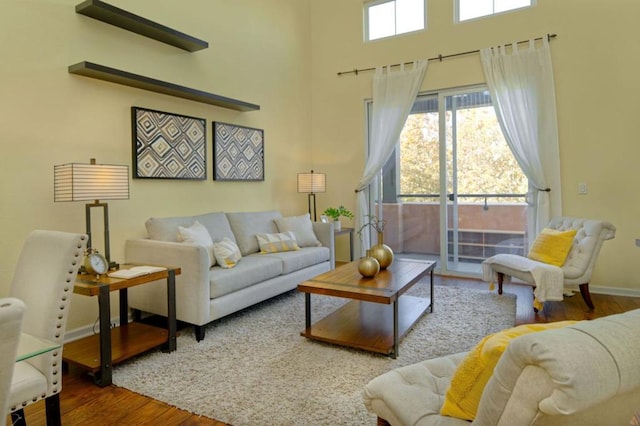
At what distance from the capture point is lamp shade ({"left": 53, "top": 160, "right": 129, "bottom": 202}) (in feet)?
8.50

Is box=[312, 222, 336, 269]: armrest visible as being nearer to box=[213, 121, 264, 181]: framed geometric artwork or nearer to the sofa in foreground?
box=[213, 121, 264, 181]: framed geometric artwork

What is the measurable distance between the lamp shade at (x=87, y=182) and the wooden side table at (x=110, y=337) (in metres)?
0.55

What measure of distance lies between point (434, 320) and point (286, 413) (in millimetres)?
1754

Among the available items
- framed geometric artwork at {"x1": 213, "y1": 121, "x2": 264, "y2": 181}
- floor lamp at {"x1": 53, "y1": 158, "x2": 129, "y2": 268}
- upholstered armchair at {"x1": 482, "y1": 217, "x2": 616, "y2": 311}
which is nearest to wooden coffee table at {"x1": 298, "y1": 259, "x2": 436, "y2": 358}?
upholstered armchair at {"x1": 482, "y1": 217, "x2": 616, "y2": 311}

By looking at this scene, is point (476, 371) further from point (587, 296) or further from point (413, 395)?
point (587, 296)

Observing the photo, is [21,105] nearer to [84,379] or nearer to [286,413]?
[84,379]

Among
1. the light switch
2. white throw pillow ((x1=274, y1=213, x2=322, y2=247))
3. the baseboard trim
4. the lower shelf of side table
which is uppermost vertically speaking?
the light switch

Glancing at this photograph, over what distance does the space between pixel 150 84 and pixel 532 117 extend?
403 cm

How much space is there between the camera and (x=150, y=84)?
336 cm

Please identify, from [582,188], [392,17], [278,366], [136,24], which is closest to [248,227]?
[278,366]

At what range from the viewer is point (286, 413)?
1.99 meters

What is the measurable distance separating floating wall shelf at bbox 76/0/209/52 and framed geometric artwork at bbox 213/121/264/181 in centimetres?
84

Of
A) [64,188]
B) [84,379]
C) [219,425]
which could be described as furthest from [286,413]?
[64,188]

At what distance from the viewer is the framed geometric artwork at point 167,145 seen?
3.47 m
